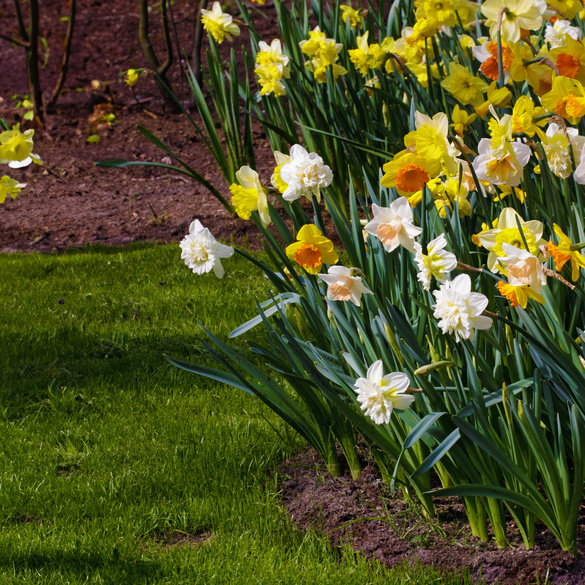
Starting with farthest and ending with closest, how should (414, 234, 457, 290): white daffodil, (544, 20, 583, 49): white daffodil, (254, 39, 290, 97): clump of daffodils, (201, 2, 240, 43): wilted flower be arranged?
(201, 2, 240, 43): wilted flower, (254, 39, 290, 97): clump of daffodils, (544, 20, 583, 49): white daffodil, (414, 234, 457, 290): white daffodil

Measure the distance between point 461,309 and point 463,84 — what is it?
89 centimetres

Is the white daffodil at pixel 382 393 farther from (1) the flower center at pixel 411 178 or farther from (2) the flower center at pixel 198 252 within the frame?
(2) the flower center at pixel 198 252

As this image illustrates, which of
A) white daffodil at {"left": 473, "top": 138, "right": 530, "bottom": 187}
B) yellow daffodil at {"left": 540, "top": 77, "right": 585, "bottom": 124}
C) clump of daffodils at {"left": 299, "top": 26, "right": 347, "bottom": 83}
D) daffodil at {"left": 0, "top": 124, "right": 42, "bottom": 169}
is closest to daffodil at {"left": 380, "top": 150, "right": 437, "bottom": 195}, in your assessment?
white daffodil at {"left": 473, "top": 138, "right": 530, "bottom": 187}

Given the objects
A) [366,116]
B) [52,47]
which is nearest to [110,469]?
[366,116]

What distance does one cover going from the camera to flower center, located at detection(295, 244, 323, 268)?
5.16 ft

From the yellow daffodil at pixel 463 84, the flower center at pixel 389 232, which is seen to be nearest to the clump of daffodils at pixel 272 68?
the yellow daffodil at pixel 463 84

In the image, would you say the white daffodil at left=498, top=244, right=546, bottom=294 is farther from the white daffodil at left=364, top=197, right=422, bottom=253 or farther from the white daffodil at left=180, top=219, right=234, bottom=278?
the white daffodil at left=180, top=219, right=234, bottom=278

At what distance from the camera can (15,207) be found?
4832mm

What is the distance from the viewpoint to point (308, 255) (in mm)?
1584

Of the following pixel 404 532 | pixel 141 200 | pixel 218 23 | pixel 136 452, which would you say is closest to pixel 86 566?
pixel 136 452

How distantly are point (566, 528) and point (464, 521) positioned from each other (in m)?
0.30

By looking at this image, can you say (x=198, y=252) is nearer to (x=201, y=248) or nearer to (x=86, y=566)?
(x=201, y=248)

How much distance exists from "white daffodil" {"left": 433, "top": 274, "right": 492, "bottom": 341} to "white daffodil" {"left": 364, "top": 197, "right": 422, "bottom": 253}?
205 millimetres

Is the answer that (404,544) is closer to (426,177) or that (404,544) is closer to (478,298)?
(478,298)
